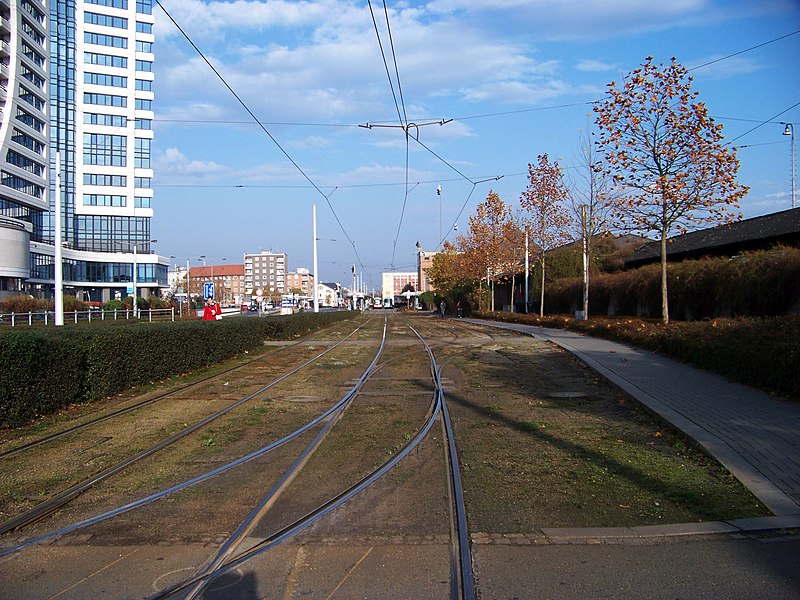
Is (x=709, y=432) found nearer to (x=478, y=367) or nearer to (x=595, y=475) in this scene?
(x=595, y=475)

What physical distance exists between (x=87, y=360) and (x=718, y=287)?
62.9ft

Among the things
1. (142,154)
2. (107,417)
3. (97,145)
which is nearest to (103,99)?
(97,145)

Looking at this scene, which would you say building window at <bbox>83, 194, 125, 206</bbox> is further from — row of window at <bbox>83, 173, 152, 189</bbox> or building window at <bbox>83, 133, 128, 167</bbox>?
building window at <bbox>83, 133, 128, 167</bbox>

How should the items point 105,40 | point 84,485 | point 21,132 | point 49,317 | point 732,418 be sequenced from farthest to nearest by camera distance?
1. point 105,40
2. point 21,132
3. point 49,317
4. point 732,418
5. point 84,485

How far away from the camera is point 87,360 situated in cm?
1163

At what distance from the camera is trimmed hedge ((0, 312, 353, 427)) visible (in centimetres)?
938

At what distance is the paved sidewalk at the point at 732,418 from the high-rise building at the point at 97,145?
61732mm

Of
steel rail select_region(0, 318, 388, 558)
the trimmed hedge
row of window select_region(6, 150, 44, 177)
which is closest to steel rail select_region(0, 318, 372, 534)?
steel rail select_region(0, 318, 388, 558)

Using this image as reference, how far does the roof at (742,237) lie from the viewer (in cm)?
2278

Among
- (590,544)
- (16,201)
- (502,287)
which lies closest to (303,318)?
(590,544)

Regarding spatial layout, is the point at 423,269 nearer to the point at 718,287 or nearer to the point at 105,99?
the point at 105,99

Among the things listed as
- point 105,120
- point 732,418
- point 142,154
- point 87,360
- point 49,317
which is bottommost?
point 732,418

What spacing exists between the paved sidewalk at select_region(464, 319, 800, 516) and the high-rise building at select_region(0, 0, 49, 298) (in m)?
52.9

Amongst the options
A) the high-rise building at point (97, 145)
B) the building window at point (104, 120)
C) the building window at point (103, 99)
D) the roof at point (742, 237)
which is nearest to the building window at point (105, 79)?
the high-rise building at point (97, 145)
